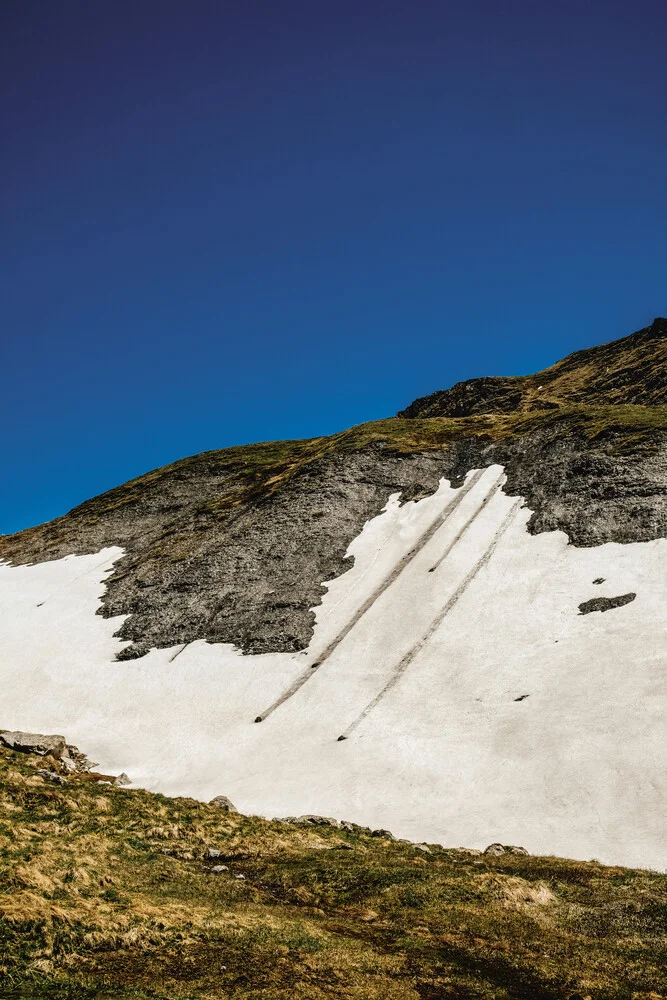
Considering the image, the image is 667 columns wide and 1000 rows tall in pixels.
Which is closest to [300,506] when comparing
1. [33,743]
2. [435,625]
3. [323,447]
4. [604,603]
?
[323,447]

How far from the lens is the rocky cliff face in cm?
5200

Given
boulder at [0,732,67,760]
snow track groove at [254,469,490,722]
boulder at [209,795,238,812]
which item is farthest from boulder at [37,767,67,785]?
snow track groove at [254,469,490,722]

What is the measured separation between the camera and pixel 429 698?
38438 mm

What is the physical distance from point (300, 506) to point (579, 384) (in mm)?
78553

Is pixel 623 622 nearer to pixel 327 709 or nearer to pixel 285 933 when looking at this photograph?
pixel 327 709

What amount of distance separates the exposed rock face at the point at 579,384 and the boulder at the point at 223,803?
305 ft

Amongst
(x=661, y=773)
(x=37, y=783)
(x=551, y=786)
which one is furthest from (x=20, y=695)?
(x=661, y=773)

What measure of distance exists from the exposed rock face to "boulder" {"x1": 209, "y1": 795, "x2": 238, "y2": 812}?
305 feet

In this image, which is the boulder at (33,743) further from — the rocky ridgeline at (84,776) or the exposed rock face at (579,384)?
the exposed rock face at (579,384)

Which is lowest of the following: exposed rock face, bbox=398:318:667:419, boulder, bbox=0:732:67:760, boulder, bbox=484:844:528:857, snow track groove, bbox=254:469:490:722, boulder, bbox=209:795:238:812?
boulder, bbox=484:844:528:857

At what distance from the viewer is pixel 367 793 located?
3130 centimetres

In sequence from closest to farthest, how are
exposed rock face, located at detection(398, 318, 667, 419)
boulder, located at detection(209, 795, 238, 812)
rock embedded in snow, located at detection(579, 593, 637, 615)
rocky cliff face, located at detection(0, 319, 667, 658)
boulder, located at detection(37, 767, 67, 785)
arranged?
boulder, located at detection(37, 767, 67, 785)
boulder, located at detection(209, 795, 238, 812)
rock embedded in snow, located at detection(579, 593, 637, 615)
rocky cliff face, located at detection(0, 319, 667, 658)
exposed rock face, located at detection(398, 318, 667, 419)

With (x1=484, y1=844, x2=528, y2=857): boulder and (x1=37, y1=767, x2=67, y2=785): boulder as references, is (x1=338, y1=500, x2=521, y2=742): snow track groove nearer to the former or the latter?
(x1=484, y1=844, x2=528, y2=857): boulder

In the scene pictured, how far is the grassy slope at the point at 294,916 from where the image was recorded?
12.3 m
